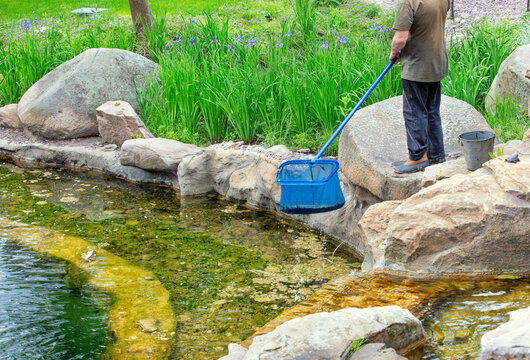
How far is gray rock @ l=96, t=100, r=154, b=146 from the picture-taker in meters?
7.05

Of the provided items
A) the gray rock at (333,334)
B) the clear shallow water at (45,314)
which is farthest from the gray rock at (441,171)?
the clear shallow water at (45,314)

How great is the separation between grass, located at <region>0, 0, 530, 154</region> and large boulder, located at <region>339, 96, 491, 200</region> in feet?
1.49

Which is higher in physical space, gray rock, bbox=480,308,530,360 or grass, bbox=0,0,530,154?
Result: grass, bbox=0,0,530,154

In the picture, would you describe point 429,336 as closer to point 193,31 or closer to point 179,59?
point 179,59

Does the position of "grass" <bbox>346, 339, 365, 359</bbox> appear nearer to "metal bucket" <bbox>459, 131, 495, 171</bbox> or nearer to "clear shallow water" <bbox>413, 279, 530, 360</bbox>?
"clear shallow water" <bbox>413, 279, 530, 360</bbox>

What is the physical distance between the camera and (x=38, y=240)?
5168mm

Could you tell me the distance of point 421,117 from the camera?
4.57 m

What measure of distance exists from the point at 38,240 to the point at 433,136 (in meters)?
3.35

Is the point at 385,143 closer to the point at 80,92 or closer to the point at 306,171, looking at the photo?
the point at 306,171

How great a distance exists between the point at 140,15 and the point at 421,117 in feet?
19.6

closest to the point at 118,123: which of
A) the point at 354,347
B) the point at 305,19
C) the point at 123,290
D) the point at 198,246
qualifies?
the point at 198,246

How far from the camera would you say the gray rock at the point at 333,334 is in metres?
2.70

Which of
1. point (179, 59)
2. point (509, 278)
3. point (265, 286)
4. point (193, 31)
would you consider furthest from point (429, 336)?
point (193, 31)

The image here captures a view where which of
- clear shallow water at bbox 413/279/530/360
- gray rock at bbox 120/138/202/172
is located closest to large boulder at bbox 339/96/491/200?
clear shallow water at bbox 413/279/530/360
